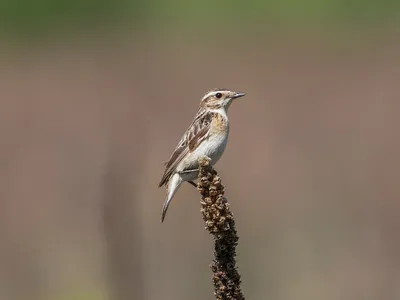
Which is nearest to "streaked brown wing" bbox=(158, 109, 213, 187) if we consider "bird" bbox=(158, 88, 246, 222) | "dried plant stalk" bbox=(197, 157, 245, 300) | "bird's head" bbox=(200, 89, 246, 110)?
"bird" bbox=(158, 88, 246, 222)

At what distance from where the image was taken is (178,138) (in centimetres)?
1559

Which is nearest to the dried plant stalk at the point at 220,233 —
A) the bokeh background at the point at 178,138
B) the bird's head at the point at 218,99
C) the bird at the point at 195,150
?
the bokeh background at the point at 178,138

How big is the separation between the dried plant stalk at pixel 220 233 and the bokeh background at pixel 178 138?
105 centimetres

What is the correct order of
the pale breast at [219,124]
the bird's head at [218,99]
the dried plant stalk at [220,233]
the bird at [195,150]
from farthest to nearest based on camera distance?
the bird's head at [218,99]
the pale breast at [219,124]
the bird at [195,150]
the dried plant stalk at [220,233]

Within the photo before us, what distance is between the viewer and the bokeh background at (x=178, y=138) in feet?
32.2

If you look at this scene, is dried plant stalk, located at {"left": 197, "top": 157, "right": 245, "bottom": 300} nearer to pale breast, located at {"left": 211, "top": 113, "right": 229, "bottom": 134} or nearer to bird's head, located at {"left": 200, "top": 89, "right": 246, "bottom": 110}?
pale breast, located at {"left": 211, "top": 113, "right": 229, "bottom": 134}

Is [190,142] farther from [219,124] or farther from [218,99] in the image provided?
[218,99]

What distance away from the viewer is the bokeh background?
386 inches

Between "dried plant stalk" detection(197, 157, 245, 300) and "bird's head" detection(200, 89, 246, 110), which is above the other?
"bird's head" detection(200, 89, 246, 110)

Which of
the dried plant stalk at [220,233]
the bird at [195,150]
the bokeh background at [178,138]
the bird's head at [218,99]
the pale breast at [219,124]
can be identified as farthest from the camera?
the bokeh background at [178,138]

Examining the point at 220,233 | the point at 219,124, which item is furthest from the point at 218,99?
the point at 220,233

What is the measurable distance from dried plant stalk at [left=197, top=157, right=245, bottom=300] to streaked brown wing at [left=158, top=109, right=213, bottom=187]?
2573mm

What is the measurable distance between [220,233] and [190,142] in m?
2.83

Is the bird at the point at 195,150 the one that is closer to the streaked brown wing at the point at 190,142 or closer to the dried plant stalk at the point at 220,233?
the streaked brown wing at the point at 190,142
